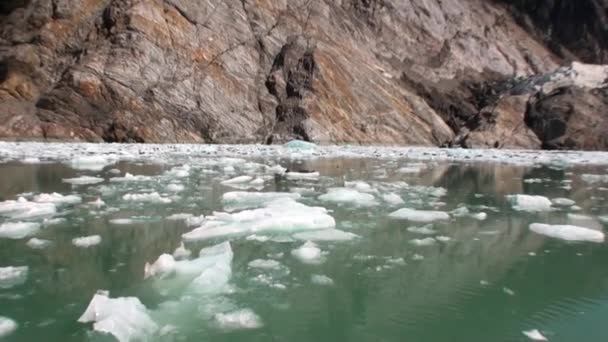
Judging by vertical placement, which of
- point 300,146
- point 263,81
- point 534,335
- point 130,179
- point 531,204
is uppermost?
point 263,81

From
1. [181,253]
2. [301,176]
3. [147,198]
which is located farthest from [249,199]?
[301,176]

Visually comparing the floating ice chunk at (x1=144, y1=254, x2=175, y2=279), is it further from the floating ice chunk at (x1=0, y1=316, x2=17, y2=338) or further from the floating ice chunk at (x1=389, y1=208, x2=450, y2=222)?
the floating ice chunk at (x1=389, y1=208, x2=450, y2=222)

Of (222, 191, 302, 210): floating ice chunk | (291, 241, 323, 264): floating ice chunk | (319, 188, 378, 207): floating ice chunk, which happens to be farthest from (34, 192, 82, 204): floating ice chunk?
(291, 241, 323, 264): floating ice chunk

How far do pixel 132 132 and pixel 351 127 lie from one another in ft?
60.4

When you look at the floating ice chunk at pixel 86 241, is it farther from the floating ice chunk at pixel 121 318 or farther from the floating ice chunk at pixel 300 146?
the floating ice chunk at pixel 300 146

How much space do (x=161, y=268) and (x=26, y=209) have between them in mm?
4739

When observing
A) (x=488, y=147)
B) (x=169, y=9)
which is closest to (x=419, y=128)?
(x=488, y=147)

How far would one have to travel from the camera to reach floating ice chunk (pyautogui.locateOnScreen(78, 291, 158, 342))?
419 centimetres

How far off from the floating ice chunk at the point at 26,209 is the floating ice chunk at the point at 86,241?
211 cm

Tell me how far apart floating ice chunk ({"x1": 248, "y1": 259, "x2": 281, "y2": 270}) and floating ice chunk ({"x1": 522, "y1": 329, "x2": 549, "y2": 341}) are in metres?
2.93

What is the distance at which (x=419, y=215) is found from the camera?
31.0ft

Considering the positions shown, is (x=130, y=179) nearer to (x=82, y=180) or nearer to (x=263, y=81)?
(x=82, y=180)

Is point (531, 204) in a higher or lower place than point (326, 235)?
higher

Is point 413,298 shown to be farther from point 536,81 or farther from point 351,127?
point 536,81
